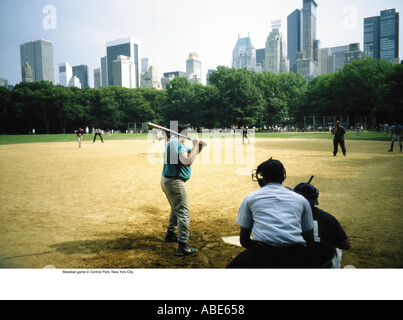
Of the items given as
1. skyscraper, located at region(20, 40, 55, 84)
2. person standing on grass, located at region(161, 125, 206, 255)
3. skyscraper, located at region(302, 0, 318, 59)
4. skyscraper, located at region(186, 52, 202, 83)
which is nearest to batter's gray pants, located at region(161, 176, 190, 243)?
person standing on grass, located at region(161, 125, 206, 255)

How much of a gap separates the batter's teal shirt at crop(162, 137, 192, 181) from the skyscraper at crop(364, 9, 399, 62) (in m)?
3.41

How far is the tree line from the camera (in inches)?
486

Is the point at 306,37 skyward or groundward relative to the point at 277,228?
skyward

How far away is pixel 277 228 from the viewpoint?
6.39 feet

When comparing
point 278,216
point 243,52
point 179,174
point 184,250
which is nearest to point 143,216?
point 184,250

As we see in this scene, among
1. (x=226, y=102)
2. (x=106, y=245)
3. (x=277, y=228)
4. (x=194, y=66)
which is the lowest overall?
(x=106, y=245)

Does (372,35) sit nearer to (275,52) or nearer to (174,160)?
(275,52)

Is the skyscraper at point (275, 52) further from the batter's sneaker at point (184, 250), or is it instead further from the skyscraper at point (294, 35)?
the batter's sneaker at point (184, 250)

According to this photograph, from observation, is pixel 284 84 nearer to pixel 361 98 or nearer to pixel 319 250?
pixel 361 98

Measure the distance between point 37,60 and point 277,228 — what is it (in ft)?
16.4

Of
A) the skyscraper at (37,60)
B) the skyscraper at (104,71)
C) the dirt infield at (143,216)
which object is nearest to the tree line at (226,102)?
the skyscraper at (37,60)

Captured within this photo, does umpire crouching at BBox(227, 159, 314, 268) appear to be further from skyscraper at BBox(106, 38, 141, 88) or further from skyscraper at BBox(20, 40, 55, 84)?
skyscraper at BBox(20, 40, 55, 84)
